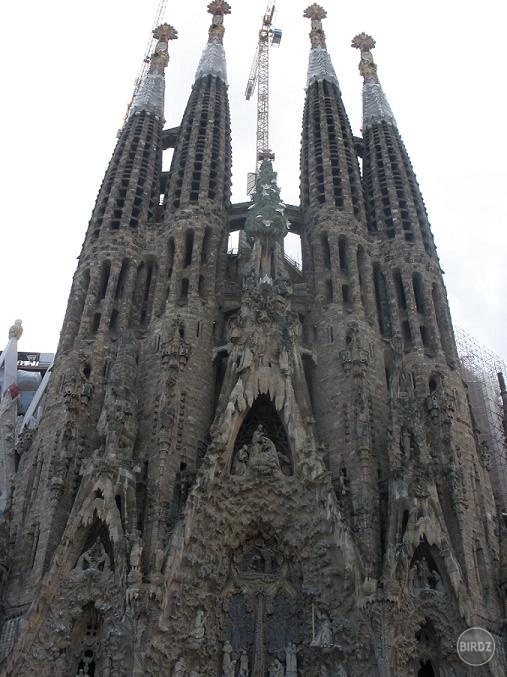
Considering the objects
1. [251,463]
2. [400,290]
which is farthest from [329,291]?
[251,463]

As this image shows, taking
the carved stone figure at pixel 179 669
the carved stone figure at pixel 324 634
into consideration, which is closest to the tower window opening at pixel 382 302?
the carved stone figure at pixel 324 634

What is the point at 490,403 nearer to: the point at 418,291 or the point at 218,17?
the point at 418,291

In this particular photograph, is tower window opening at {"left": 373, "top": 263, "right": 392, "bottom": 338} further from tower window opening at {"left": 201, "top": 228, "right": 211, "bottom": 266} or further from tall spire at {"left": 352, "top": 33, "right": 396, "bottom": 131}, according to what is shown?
tall spire at {"left": 352, "top": 33, "right": 396, "bottom": 131}

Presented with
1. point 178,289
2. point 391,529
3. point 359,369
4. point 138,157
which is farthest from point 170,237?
point 391,529

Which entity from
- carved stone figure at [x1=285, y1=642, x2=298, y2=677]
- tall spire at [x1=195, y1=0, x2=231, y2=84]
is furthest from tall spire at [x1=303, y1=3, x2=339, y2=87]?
carved stone figure at [x1=285, y1=642, x2=298, y2=677]

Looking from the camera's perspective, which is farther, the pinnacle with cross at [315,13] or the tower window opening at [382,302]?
the pinnacle with cross at [315,13]

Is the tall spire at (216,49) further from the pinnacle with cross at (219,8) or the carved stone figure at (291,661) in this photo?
the carved stone figure at (291,661)

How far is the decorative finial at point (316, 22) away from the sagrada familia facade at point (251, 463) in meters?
13.5

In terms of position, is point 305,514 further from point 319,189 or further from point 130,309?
point 319,189

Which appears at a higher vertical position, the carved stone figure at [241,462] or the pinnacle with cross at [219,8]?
the pinnacle with cross at [219,8]

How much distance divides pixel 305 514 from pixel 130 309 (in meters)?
9.76

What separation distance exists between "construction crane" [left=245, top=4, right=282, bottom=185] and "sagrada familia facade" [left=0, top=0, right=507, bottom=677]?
15929 mm

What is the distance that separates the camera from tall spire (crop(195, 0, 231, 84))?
115 ft

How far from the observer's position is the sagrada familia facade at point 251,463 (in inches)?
674
